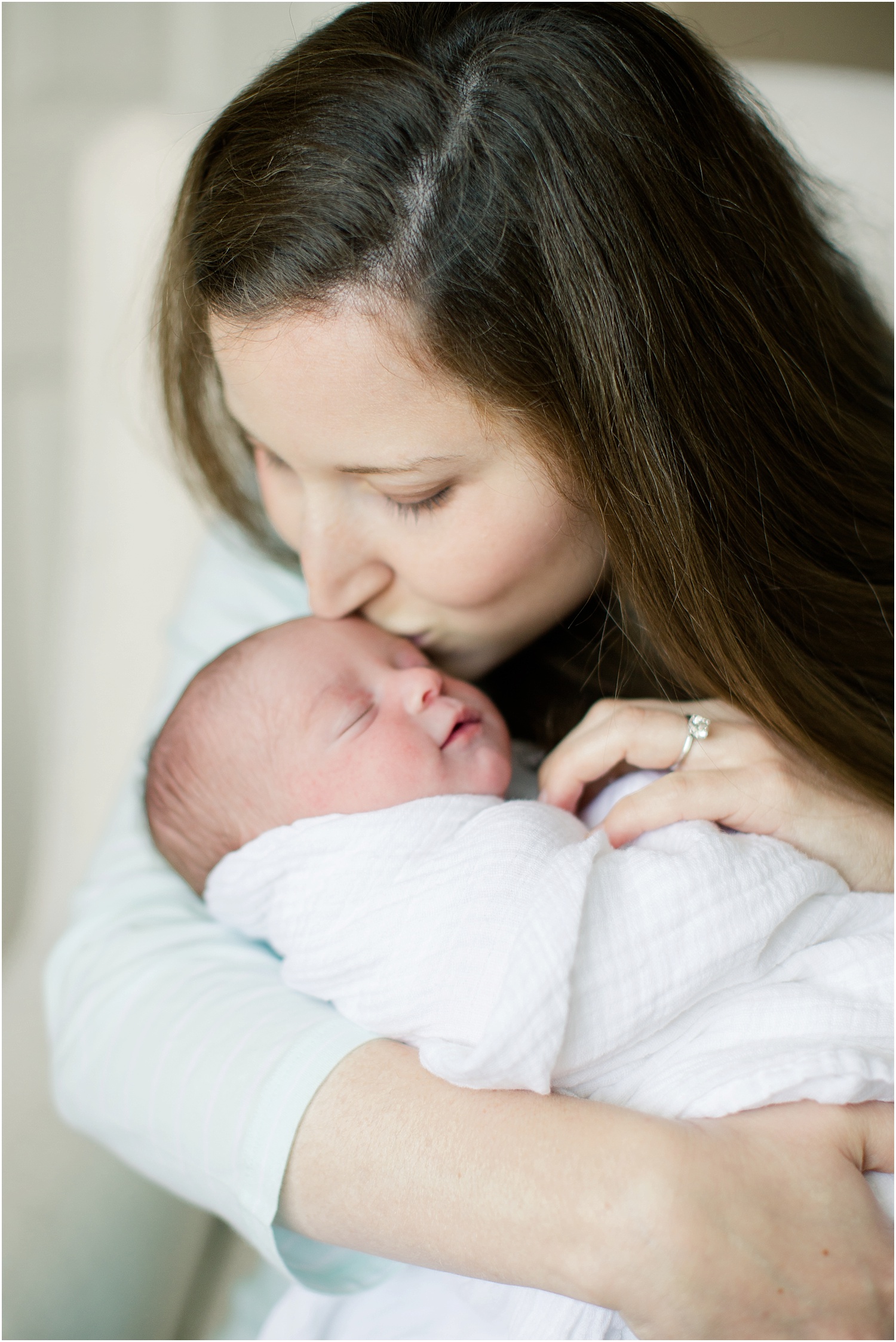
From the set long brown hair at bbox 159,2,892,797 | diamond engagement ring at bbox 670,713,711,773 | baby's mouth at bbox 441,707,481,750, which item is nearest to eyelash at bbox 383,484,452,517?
long brown hair at bbox 159,2,892,797

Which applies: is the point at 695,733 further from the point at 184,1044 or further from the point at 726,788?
the point at 184,1044

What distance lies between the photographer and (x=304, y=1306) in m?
1.08

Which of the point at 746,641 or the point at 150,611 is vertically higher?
the point at 746,641

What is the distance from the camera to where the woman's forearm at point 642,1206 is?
0.73 metres

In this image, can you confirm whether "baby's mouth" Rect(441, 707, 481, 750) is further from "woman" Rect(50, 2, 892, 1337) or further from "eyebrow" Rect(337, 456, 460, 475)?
"eyebrow" Rect(337, 456, 460, 475)

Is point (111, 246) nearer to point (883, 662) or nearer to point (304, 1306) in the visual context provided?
point (883, 662)

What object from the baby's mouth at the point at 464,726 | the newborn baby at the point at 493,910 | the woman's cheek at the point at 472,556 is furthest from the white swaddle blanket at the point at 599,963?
the woman's cheek at the point at 472,556

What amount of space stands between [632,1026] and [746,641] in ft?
1.33

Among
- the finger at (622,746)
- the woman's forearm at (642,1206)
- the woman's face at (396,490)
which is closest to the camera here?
the woman's forearm at (642,1206)

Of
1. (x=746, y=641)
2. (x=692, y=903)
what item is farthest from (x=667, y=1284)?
(x=746, y=641)

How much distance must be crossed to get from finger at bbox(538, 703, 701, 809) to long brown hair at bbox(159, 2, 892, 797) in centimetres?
7

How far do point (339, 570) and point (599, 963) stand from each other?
503mm

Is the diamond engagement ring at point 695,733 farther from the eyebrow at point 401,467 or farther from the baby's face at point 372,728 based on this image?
the eyebrow at point 401,467

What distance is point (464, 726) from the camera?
1077 mm
